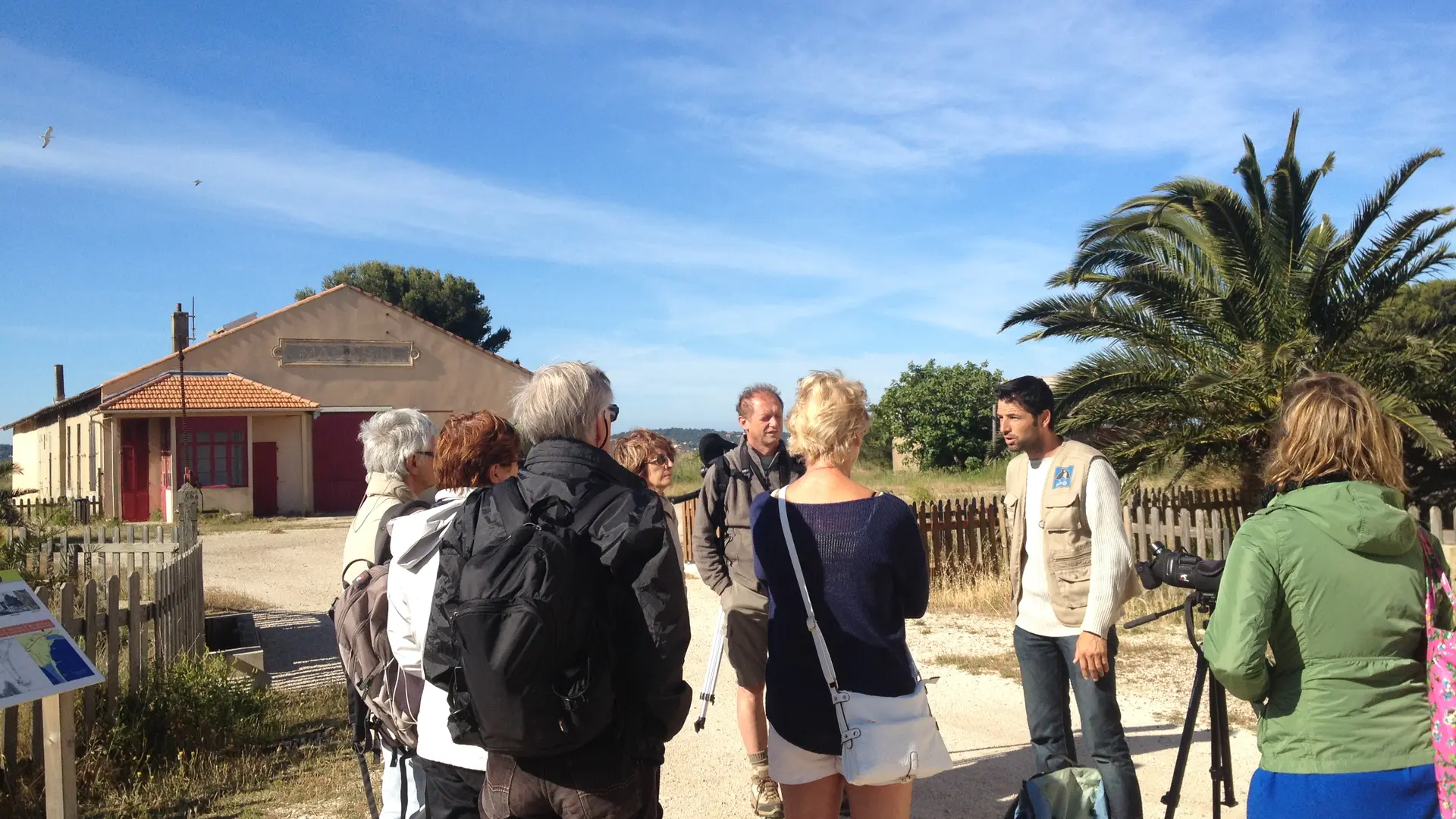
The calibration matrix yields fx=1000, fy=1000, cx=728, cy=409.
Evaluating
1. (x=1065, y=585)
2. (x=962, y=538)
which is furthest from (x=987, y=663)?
(x=1065, y=585)

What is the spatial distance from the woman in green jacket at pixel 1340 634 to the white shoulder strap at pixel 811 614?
3.21 feet

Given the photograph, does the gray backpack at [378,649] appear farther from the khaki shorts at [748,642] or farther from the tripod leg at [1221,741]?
the tripod leg at [1221,741]

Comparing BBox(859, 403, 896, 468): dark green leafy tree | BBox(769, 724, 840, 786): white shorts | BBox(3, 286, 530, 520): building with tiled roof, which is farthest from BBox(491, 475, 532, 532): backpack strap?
BBox(859, 403, 896, 468): dark green leafy tree

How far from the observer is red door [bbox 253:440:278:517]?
86.1 ft

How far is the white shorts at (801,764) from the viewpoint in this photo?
115 inches

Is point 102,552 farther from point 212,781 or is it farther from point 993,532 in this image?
point 993,532

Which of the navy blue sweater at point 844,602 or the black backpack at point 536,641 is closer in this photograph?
the black backpack at point 536,641

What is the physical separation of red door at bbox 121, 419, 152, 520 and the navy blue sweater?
26683mm

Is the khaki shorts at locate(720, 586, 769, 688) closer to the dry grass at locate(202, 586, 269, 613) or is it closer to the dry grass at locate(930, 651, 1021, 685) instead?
the dry grass at locate(930, 651, 1021, 685)

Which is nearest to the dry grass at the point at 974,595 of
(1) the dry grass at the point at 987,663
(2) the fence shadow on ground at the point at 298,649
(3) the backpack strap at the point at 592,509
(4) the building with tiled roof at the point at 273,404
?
(1) the dry grass at the point at 987,663

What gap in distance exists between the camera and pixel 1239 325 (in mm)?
10914

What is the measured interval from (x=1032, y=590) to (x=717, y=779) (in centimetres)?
207

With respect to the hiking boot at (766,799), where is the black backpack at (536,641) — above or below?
above

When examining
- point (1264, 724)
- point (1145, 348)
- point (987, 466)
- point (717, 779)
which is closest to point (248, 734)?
point (717, 779)
